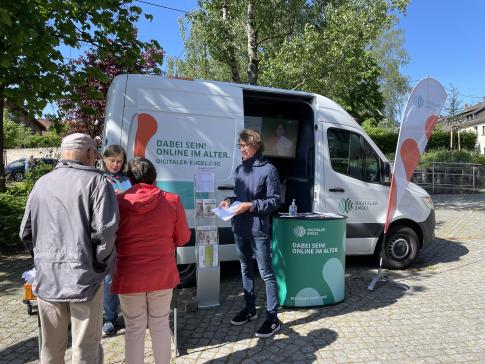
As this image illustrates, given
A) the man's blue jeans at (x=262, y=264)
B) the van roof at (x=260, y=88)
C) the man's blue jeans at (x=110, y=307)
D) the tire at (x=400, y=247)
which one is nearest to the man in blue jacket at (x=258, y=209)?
the man's blue jeans at (x=262, y=264)

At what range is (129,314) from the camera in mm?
3094

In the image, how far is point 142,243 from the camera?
9.97 ft

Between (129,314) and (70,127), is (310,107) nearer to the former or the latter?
(129,314)

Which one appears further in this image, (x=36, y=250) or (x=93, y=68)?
(x=93, y=68)

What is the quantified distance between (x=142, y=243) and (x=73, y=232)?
530 mm

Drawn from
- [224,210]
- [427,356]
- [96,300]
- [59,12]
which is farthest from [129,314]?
[59,12]

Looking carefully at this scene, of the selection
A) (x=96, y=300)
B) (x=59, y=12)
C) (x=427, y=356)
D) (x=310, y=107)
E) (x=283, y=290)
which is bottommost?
(x=427, y=356)

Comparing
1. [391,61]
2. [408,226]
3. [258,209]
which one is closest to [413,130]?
[408,226]

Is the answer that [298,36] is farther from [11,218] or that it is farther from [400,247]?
[11,218]

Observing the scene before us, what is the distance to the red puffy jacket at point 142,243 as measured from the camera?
9.89 ft

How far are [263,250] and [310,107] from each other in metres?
2.72

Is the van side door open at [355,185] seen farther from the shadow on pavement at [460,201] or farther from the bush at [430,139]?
the bush at [430,139]

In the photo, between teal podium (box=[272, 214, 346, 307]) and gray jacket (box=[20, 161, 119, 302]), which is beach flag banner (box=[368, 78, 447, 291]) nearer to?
teal podium (box=[272, 214, 346, 307])

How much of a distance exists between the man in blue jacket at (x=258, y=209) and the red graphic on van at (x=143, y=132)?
4.49 feet
